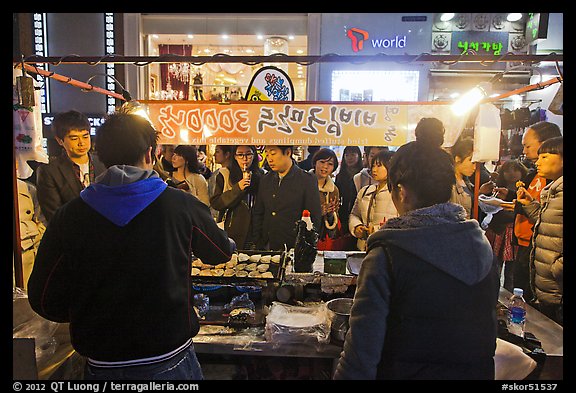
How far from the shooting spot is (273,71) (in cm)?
459

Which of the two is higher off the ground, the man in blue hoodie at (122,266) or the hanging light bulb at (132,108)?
the hanging light bulb at (132,108)

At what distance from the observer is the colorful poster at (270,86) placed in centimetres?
457

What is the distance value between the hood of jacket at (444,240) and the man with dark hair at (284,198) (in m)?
2.86

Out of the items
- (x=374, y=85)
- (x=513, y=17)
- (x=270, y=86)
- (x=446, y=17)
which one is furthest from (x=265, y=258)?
(x=513, y=17)

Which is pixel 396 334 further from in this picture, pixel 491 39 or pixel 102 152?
pixel 491 39

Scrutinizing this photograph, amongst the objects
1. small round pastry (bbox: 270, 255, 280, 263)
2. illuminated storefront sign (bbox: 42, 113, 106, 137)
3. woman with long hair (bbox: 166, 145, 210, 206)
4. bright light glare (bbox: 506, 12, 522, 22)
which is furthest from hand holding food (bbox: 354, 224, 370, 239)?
bright light glare (bbox: 506, 12, 522, 22)

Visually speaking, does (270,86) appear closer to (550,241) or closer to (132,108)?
(132,108)

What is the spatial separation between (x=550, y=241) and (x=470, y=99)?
1.48 m

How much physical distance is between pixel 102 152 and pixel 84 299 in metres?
0.69

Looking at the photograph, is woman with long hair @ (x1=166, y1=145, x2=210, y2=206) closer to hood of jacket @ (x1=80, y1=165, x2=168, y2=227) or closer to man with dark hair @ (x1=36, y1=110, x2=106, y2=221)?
man with dark hair @ (x1=36, y1=110, x2=106, y2=221)

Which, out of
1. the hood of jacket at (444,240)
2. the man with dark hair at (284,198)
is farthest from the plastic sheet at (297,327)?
the man with dark hair at (284,198)

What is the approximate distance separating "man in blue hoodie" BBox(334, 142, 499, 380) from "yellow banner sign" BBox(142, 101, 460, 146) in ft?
7.48

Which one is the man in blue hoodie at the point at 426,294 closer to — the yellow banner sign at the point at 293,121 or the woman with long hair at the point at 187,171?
the yellow banner sign at the point at 293,121

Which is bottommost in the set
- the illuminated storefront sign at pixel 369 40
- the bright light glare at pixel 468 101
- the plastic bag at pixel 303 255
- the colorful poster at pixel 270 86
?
the plastic bag at pixel 303 255
